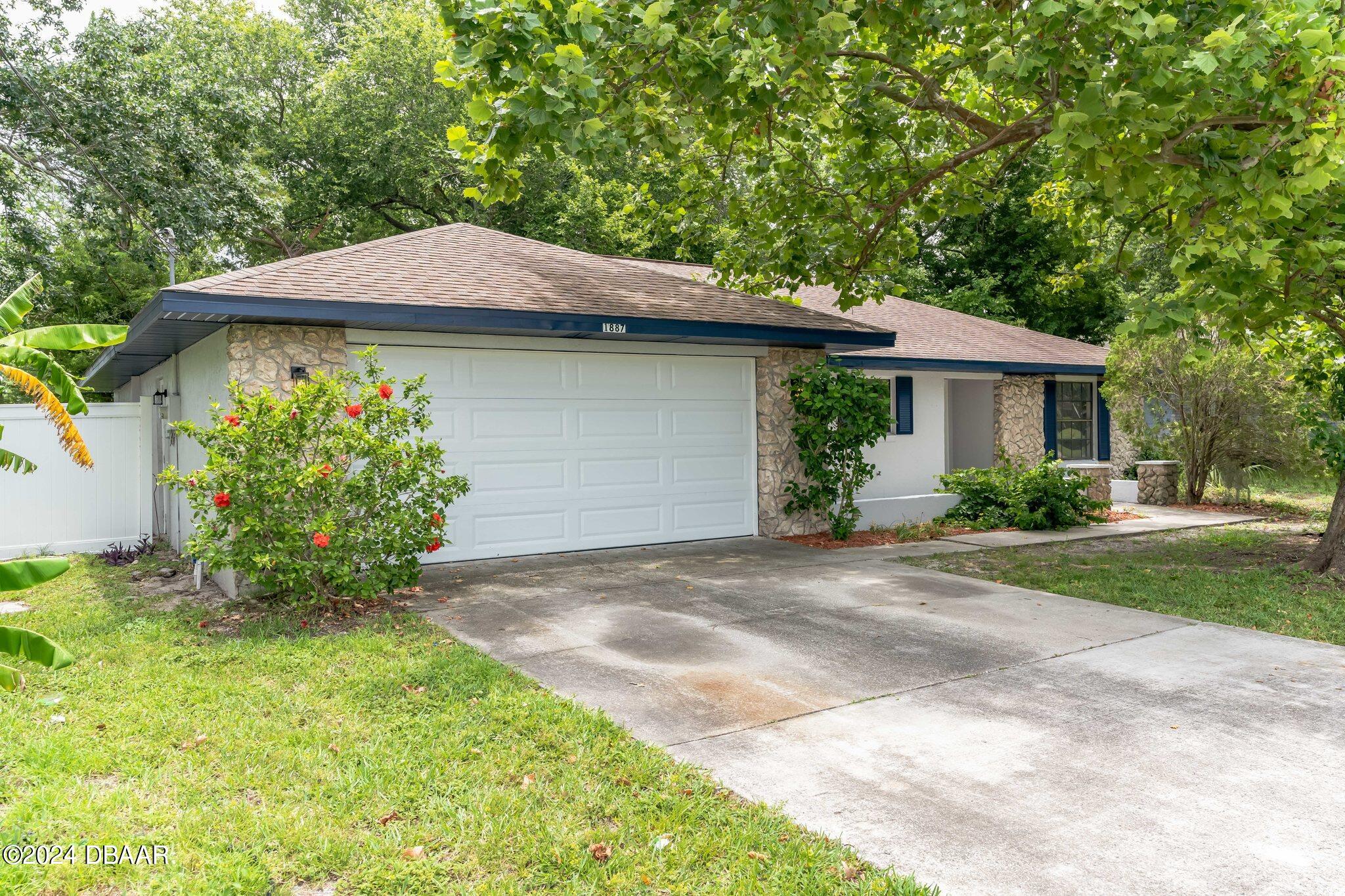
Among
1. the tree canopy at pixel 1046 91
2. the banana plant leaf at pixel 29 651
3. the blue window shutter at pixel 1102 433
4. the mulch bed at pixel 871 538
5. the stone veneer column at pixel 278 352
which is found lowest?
the mulch bed at pixel 871 538

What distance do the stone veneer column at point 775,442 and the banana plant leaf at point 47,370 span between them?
27.6 ft

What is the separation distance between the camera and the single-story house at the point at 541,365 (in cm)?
A: 862

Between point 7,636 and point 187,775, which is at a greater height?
point 7,636

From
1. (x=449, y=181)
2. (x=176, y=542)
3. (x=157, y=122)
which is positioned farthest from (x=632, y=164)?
(x=176, y=542)

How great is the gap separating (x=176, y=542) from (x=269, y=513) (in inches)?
221

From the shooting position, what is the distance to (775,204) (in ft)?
38.1

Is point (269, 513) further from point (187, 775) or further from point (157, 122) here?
point (157, 122)

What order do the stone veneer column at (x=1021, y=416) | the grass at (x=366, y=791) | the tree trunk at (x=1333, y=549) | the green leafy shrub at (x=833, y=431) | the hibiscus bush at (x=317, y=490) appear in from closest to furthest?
the grass at (x=366, y=791), the hibiscus bush at (x=317, y=490), the tree trunk at (x=1333, y=549), the green leafy shrub at (x=833, y=431), the stone veneer column at (x=1021, y=416)

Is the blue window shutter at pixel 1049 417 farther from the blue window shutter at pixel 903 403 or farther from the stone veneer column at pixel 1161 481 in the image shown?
the blue window shutter at pixel 903 403

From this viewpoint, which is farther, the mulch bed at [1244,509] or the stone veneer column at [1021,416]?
the stone veneer column at [1021,416]

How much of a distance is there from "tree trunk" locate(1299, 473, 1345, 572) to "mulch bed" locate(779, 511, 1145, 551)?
12.8 ft

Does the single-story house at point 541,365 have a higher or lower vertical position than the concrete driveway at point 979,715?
higher

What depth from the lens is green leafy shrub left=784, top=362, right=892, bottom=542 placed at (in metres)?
11.3

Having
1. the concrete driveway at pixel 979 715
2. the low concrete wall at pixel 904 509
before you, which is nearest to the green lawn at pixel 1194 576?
the concrete driveway at pixel 979 715
